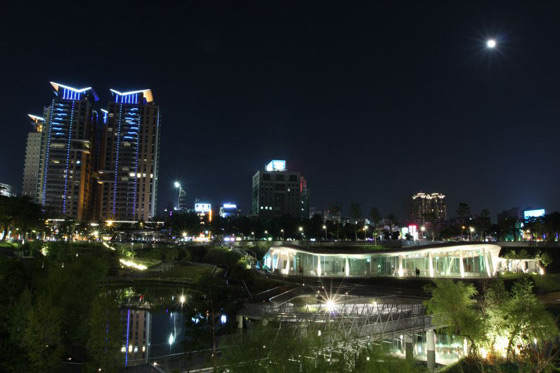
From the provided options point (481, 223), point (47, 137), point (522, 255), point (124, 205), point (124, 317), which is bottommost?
point (124, 317)

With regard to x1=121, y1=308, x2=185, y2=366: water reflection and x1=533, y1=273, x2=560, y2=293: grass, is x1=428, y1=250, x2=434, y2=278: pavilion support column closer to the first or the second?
x1=533, y1=273, x2=560, y2=293: grass

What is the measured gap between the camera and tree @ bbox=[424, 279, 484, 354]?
22234mm

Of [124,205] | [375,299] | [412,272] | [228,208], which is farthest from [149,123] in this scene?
[375,299]

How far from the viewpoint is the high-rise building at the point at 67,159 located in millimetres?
150125

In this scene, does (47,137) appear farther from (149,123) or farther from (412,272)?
(412,272)

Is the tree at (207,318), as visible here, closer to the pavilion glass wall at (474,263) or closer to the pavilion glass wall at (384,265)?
the pavilion glass wall at (384,265)

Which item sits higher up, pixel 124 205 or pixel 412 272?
pixel 124 205

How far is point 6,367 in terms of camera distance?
1466 cm

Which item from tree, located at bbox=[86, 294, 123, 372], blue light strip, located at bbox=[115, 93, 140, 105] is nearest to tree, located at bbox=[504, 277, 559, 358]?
tree, located at bbox=[86, 294, 123, 372]

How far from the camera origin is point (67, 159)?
152 m

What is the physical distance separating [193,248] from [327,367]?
91.0 metres

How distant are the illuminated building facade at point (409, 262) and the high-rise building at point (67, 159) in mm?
124062

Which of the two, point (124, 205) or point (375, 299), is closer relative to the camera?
point (375, 299)

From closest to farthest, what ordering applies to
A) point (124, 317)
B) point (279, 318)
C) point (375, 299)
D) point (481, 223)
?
point (279, 318)
point (375, 299)
point (124, 317)
point (481, 223)
